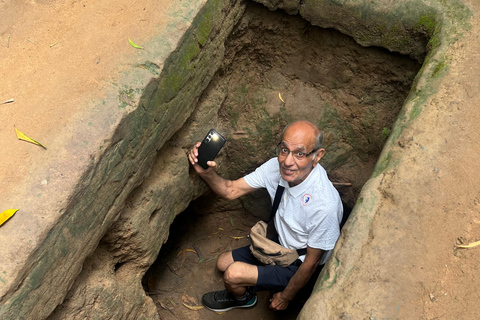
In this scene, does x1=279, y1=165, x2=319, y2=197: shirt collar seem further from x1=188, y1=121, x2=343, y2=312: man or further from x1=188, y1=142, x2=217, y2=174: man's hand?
x1=188, y1=142, x2=217, y2=174: man's hand

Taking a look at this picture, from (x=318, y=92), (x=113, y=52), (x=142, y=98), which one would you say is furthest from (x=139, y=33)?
(x=318, y=92)

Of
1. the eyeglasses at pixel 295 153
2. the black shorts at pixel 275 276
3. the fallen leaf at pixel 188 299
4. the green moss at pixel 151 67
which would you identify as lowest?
the fallen leaf at pixel 188 299

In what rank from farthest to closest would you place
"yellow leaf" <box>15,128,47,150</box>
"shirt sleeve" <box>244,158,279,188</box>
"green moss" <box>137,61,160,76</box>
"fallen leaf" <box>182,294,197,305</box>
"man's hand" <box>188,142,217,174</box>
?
1. "fallen leaf" <box>182,294,197,305</box>
2. "shirt sleeve" <box>244,158,279,188</box>
3. "man's hand" <box>188,142,217,174</box>
4. "green moss" <box>137,61,160,76</box>
5. "yellow leaf" <box>15,128,47,150</box>

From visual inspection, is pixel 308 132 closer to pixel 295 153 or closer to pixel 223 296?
pixel 295 153

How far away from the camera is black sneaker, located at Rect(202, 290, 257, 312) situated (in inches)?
134

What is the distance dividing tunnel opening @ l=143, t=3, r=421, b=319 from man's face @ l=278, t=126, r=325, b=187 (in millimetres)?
643

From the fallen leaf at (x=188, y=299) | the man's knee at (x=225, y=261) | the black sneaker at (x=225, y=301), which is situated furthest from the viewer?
the fallen leaf at (x=188, y=299)

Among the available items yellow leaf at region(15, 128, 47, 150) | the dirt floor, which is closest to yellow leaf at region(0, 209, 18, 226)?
yellow leaf at region(15, 128, 47, 150)

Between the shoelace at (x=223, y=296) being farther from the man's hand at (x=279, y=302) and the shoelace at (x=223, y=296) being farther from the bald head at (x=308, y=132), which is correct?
the bald head at (x=308, y=132)

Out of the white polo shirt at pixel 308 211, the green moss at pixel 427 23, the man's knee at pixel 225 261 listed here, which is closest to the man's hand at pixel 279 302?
the white polo shirt at pixel 308 211

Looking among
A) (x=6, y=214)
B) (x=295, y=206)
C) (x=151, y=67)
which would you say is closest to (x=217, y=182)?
(x=295, y=206)

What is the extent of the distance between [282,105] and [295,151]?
2.66 ft

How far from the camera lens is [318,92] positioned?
3.18 metres

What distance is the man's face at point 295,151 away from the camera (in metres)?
2.52
